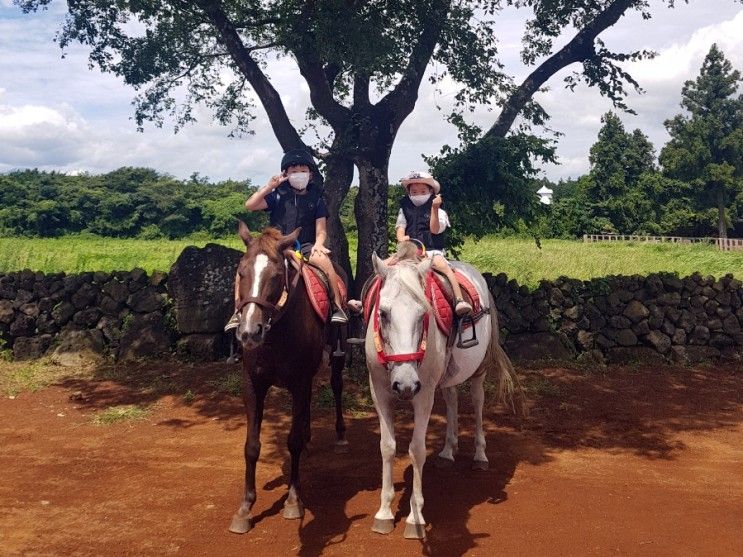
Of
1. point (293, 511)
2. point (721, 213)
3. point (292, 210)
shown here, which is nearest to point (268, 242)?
point (292, 210)

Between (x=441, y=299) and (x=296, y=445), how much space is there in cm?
177

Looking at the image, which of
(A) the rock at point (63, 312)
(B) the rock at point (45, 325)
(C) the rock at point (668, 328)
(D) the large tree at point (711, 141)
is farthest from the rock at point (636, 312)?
(D) the large tree at point (711, 141)

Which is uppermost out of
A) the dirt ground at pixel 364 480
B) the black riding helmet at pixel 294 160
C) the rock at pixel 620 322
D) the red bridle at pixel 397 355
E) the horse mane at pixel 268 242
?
the black riding helmet at pixel 294 160

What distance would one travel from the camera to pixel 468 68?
10.4 metres

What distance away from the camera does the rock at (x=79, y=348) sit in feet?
33.1

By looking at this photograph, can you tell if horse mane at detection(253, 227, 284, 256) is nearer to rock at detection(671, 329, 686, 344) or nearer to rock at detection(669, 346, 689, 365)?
rock at detection(669, 346, 689, 365)

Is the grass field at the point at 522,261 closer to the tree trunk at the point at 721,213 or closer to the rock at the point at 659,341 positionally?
the rock at the point at 659,341

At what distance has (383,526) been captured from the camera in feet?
15.0

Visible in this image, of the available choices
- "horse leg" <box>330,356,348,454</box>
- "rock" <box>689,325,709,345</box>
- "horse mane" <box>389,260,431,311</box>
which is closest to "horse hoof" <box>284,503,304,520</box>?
"horse leg" <box>330,356,348,454</box>

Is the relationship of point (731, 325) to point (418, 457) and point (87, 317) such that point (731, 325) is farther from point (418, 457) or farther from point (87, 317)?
point (87, 317)

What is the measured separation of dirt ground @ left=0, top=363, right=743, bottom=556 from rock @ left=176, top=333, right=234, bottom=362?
151cm

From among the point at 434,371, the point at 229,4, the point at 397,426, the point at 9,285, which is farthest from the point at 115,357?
the point at 434,371

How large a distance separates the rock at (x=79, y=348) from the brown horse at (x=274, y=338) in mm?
6530

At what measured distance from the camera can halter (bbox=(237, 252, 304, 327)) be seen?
4219 millimetres
